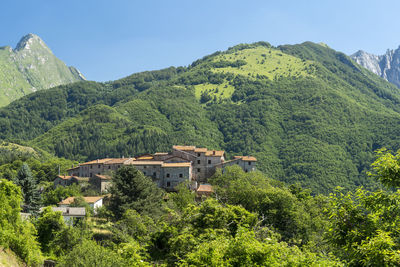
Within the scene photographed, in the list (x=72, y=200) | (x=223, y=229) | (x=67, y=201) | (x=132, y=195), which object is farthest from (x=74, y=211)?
(x=223, y=229)

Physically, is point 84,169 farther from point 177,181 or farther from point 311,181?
point 311,181

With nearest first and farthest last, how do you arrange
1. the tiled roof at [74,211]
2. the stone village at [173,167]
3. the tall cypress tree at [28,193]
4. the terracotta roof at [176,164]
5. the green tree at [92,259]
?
1. the green tree at [92,259]
2. the tiled roof at [74,211]
3. the tall cypress tree at [28,193]
4. the stone village at [173,167]
5. the terracotta roof at [176,164]

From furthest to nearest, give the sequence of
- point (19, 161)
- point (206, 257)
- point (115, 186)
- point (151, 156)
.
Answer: point (19, 161) < point (151, 156) < point (115, 186) < point (206, 257)

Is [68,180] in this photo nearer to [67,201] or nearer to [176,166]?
[67,201]

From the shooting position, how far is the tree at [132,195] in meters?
51.8

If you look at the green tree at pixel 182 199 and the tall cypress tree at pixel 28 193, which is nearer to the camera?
the green tree at pixel 182 199

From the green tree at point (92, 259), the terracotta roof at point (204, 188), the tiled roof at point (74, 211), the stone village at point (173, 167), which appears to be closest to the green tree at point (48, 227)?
the tiled roof at point (74, 211)

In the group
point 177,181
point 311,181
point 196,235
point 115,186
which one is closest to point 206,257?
point 196,235

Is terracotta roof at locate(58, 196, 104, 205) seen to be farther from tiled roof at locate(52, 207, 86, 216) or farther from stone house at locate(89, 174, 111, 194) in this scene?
stone house at locate(89, 174, 111, 194)

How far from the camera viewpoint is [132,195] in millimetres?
54281

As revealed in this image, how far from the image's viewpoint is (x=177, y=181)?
229 feet

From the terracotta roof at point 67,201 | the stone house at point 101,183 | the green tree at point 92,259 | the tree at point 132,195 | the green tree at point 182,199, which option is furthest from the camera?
the stone house at point 101,183

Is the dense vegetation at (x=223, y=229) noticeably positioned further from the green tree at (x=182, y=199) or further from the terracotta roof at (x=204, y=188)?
the terracotta roof at (x=204, y=188)

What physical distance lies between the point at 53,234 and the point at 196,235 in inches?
953
